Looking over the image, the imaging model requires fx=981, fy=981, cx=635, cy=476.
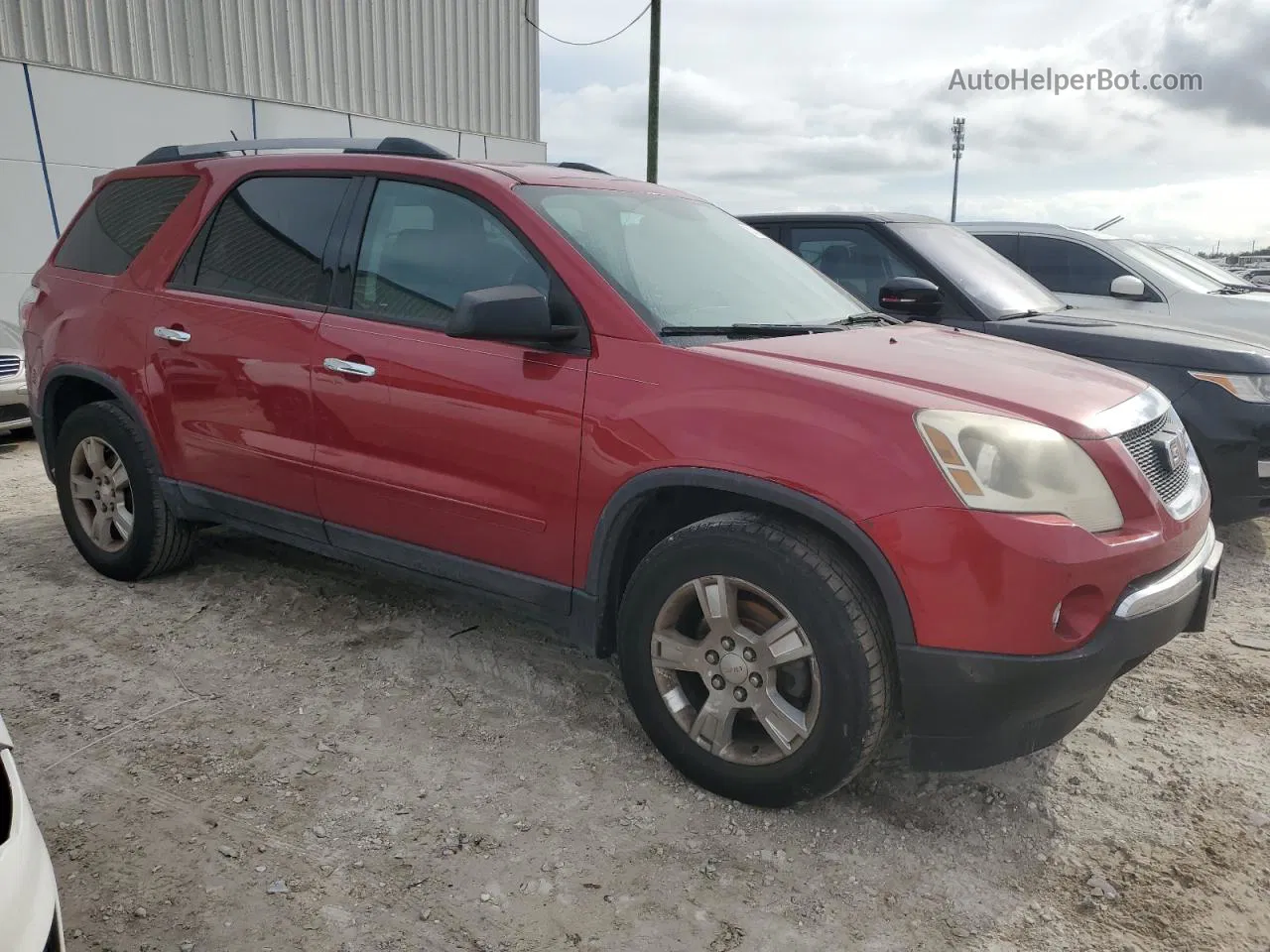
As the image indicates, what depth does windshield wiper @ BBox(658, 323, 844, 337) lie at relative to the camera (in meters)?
2.88

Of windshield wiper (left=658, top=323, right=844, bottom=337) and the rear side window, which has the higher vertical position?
the rear side window

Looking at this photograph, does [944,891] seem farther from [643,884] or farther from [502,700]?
[502,700]

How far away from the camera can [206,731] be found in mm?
3078

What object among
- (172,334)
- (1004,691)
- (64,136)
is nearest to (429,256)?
(172,334)

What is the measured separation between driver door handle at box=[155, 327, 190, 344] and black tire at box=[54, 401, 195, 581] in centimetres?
43

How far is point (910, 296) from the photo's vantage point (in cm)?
495

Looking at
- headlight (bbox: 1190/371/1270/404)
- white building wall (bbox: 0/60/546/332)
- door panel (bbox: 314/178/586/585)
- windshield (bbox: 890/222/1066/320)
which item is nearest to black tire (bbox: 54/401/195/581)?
door panel (bbox: 314/178/586/585)

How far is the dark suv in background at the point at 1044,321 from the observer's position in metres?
4.71

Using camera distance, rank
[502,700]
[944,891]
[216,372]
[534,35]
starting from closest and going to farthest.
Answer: [944,891] < [502,700] < [216,372] < [534,35]

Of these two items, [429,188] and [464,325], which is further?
[429,188]

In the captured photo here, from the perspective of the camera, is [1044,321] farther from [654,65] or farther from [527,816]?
[654,65]

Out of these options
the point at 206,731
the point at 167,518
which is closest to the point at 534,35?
the point at 167,518

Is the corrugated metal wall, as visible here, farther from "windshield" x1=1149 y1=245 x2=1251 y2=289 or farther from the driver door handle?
"windshield" x1=1149 y1=245 x2=1251 y2=289

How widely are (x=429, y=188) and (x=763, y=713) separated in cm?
205
